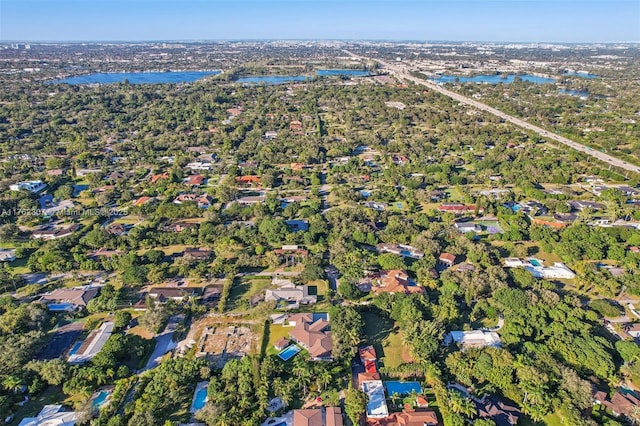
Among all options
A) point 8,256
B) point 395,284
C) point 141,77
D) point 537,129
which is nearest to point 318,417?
point 395,284

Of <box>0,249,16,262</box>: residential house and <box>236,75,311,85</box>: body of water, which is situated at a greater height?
<box>236,75,311,85</box>: body of water

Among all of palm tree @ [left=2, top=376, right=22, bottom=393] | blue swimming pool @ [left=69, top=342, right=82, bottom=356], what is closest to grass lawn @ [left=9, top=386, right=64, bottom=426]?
palm tree @ [left=2, top=376, right=22, bottom=393]

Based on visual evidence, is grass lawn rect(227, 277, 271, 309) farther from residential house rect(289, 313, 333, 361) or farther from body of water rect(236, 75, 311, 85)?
body of water rect(236, 75, 311, 85)

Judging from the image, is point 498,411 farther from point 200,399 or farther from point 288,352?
point 200,399

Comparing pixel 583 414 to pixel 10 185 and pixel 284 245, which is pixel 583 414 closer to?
pixel 284 245

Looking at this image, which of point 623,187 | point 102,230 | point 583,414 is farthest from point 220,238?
point 623,187
